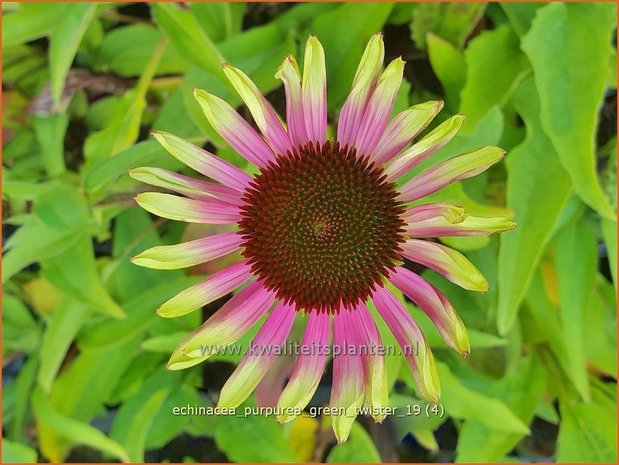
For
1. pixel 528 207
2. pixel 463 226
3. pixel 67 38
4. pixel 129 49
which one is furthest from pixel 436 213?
pixel 129 49

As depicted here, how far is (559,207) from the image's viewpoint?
1.24 ft

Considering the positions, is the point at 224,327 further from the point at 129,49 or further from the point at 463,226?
the point at 129,49

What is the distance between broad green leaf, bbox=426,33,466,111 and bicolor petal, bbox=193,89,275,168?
0.75 feet

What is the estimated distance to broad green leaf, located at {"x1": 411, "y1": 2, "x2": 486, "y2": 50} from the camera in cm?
44

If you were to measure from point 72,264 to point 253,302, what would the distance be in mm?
210

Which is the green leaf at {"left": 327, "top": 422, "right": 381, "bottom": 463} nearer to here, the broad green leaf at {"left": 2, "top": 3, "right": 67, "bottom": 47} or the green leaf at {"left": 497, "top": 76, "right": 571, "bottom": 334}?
the green leaf at {"left": 497, "top": 76, "right": 571, "bottom": 334}

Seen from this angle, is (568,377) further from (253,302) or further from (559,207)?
(253,302)

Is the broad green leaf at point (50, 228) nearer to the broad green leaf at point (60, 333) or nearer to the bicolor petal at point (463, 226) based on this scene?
the broad green leaf at point (60, 333)

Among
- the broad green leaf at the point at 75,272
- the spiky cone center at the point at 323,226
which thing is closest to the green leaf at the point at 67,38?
the broad green leaf at the point at 75,272

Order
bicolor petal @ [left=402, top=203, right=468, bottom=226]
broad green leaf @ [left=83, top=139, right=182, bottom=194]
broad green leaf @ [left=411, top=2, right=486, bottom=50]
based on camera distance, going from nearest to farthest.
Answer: bicolor petal @ [left=402, top=203, right=468, bottom=226] → broad green leaf @ [left=83, top=139, right=182, bottom=194] → broad green leaf @ [left=411, top=2, right=486, bottom=50]

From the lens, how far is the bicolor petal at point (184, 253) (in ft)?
0.77

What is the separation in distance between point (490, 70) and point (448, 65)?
35 mm

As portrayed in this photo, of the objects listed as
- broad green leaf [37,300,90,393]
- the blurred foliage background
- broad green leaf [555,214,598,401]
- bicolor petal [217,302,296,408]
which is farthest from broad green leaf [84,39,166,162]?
broad green leaf [555,214,598,401]

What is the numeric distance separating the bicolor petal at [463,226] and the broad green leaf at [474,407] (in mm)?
223
